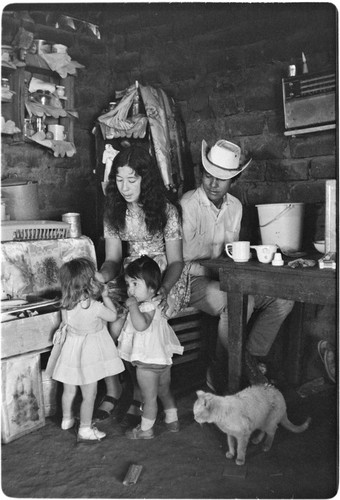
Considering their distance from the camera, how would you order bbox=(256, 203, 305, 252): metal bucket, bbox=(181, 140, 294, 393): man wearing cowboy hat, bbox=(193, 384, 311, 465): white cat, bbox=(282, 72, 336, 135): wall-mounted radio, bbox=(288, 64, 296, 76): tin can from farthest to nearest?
bbox=(288, 64, 296, 76): tin can
bbox=(181, 140, 294, 393): man wearing cowboy hat
bbox=(282, 72, 336, 135): wall-mounted radio
bbox=(256, 203, 305, 252): metal bucket
bbox=(193, 384, 311, 465): white cat

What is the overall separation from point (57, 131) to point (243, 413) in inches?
87.8

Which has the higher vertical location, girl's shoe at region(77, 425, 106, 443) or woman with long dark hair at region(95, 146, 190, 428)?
woman with long dark hair at region(95, 146, 190, 428)

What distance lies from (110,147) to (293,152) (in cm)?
130

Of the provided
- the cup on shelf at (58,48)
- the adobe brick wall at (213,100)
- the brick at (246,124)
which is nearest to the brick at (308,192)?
the adobe brick wall at (213,100)

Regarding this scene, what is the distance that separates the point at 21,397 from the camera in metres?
2.52

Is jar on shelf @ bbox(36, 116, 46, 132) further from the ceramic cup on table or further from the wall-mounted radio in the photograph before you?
the ceramic cup on table

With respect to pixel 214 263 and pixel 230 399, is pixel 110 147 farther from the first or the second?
pixel 230 399

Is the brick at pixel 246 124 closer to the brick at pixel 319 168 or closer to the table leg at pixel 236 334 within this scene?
the brick at pixel 319 168

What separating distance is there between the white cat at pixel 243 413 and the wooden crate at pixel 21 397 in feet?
2.80

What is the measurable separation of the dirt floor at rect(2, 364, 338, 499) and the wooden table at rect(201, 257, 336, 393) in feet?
1.20

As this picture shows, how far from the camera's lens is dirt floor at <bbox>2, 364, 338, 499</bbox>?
7.18 feet

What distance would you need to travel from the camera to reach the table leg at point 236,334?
2.53 meters

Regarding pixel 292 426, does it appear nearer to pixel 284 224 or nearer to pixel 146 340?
pixel 146 340

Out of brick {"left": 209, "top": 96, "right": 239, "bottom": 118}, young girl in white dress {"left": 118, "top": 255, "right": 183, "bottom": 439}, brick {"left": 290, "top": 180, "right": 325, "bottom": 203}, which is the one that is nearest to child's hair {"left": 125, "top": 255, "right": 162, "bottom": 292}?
young girl in white dress {"left": 118, "top": 255, "right": 183, "bottom": 439}
